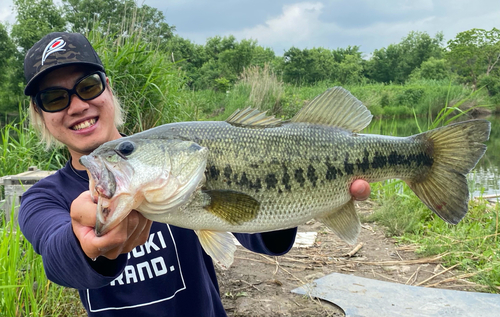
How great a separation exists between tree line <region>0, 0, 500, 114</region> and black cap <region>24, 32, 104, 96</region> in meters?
3.97

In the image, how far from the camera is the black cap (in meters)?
1.91

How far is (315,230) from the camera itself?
210 inches

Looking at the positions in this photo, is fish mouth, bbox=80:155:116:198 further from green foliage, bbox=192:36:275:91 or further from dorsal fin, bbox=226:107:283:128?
green foliage, bbox=192:36:275:91

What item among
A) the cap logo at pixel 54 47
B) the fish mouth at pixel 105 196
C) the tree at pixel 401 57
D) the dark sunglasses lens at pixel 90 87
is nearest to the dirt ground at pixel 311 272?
the dark sunglasses lens at pixel 90 87

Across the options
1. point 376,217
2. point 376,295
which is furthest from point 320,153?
point 376,217

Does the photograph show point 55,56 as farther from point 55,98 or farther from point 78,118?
point 78,118

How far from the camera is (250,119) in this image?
1.68 m

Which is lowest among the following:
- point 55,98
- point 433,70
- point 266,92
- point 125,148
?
point 125,148

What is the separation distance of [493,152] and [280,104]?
25.1ft

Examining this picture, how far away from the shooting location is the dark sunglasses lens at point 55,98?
1931mm

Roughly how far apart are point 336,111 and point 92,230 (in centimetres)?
124

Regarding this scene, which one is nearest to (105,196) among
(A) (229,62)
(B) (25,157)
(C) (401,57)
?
(B) (25,157)

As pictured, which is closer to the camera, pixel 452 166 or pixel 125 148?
pixel 125 148

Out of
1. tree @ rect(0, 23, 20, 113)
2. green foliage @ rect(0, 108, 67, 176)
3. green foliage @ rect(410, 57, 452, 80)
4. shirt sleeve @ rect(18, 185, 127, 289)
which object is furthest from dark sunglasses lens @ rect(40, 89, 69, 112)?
green foliage @ rect(410, 57, 452, 80)
